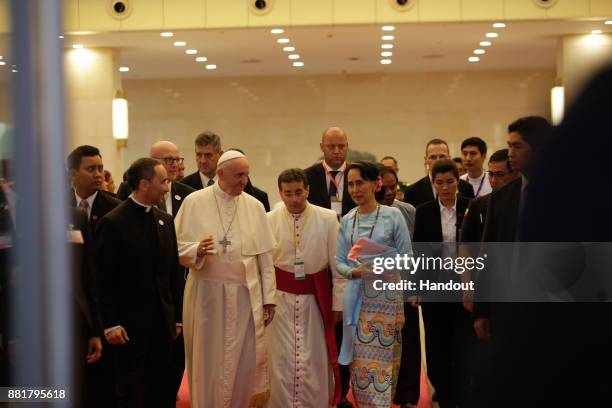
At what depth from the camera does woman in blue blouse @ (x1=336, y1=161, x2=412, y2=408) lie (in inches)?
245

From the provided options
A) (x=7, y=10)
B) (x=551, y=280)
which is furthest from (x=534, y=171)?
(x=7, y=10)

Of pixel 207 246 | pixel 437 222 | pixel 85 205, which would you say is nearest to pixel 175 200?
pixel 207 246

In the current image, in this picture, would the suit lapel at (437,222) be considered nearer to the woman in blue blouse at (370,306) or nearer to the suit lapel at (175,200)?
the woman in blue blouse at (370,306)

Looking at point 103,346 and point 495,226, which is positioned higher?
point 495,226

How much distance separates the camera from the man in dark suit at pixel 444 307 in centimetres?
677

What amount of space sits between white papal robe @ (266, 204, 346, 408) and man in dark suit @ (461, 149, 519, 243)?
1.14 m

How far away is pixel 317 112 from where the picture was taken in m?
19.4

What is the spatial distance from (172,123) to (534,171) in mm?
18055

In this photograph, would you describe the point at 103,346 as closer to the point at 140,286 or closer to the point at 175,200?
the point at 140,286

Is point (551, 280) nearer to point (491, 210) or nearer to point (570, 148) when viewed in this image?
point (570, 148)

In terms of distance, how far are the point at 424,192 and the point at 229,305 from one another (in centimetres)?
198

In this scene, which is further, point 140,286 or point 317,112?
point 317,112

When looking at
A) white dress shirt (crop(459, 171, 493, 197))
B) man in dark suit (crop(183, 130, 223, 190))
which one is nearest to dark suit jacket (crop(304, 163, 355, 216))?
man in dark suit (crop(183, 130, 223, 190))

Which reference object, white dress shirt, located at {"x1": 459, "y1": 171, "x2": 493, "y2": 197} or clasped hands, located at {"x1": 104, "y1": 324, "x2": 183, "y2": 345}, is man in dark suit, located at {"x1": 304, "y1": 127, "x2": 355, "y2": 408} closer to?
white dress shirt, located at {"x1": 459, "y1": 171, "x2": 493, "y2": 197}
